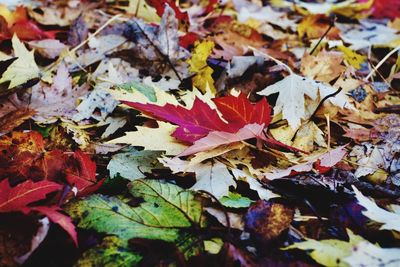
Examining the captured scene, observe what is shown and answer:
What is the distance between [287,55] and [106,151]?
3.03 feet

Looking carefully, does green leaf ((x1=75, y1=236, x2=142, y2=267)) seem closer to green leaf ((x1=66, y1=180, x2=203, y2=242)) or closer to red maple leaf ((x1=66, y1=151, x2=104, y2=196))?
green leaf ((x1=66, y1=180, x2=203, y2=242))

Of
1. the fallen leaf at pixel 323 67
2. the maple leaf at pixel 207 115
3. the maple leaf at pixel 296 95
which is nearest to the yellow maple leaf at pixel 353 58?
the fallen leaf at pixel 323 67

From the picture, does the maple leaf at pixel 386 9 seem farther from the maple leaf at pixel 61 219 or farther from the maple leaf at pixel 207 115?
the maple leaf at pixel 61 219

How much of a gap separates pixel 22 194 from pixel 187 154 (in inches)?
14.6

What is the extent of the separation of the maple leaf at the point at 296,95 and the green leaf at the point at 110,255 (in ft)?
1.96

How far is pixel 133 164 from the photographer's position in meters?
0.97

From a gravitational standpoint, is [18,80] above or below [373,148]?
above

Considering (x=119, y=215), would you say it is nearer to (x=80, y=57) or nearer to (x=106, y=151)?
(x=106, y=151)

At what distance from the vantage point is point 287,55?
158 centimetres

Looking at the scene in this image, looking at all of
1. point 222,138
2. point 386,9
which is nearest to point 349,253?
point 222,138

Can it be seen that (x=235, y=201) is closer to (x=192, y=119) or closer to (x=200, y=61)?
(x=192, y=119)

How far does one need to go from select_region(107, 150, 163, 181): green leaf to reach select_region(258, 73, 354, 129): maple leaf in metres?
0.40

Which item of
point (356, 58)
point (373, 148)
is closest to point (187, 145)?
point (373, 148)

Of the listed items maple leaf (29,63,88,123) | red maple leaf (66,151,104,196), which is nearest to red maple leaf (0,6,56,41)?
maple leaf (29,63,88,123)
